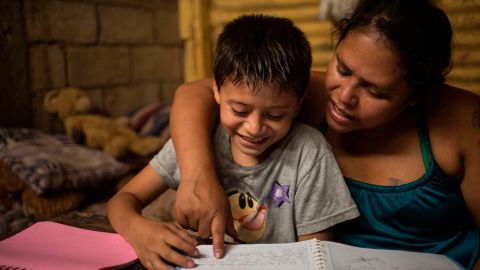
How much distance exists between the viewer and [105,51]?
308 centimetres

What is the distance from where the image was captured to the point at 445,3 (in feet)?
6.61

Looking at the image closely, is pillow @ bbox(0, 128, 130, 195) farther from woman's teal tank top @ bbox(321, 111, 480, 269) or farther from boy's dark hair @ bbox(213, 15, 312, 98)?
woman's teal tank top @ bbox(321, 111, 480, 269)

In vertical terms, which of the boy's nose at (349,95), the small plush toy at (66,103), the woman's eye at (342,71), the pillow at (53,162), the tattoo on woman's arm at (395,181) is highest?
the woman's eye at (342,71)

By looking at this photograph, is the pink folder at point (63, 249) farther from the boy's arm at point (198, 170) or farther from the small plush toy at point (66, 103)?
the small plush toy at point (66, 103)

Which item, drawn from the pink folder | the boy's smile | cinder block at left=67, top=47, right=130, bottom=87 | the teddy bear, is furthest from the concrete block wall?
the boy's smile

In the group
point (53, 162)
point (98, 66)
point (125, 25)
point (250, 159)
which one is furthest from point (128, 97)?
point (250, 159)

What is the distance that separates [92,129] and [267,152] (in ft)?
5.23

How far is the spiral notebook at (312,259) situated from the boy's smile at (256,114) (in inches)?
10.2

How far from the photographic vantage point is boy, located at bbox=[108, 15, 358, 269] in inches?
41.7

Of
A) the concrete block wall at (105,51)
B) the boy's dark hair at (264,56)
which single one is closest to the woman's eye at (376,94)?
the boy's dark hair at (264,56)

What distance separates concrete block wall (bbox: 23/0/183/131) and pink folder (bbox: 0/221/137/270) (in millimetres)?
1817

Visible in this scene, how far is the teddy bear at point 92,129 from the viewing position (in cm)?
249

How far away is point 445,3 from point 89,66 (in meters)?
2.13

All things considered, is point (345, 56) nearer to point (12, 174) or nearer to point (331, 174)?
point (331, 174)
